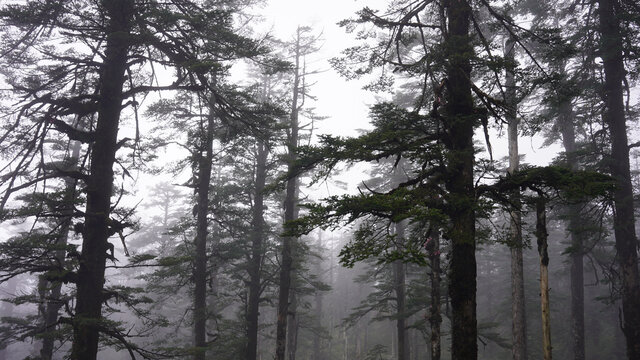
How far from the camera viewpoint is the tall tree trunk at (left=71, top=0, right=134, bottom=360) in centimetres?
711

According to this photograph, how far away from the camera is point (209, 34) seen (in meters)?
8.41

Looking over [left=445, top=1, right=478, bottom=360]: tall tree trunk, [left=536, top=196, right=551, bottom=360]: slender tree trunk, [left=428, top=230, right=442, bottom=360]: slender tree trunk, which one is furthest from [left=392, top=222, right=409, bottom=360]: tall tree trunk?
[left=445, top=1, right=478, bottom=360]: tall tree trunk

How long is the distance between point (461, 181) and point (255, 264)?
1309cm

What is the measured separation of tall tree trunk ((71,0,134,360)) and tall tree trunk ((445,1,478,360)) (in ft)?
22.5

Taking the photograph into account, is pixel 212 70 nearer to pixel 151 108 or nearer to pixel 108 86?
pixel 108 86

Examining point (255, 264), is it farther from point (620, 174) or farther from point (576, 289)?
point (576, 289)

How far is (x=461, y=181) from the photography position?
7.03 meters

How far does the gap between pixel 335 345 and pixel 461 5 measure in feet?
134

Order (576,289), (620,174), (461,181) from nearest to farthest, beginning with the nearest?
(461,181) < (620,174) < (576,289)

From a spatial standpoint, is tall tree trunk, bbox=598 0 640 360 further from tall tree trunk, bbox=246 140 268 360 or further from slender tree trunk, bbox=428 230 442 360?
tall tree trunk, bbox=246 140 268 360

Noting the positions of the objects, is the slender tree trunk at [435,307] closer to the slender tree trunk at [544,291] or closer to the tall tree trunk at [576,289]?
the slender tree trunk at [544,291]

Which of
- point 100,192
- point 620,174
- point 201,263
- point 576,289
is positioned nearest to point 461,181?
point 100,192

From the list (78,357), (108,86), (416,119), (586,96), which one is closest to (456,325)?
(416,119)

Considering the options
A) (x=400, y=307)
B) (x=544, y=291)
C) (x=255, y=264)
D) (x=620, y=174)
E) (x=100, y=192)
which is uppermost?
(x=620, y=174)
